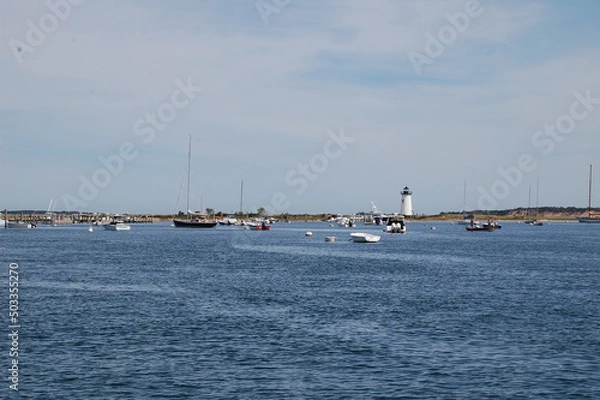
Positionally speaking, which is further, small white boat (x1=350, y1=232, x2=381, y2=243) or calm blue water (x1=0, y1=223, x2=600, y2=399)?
small white boat (x1=350, y1=232, x2=381, y2=243)

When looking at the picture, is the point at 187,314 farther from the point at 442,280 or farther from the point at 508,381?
the point at 442,280

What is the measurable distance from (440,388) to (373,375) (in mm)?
3230

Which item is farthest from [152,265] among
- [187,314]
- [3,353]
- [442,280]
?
[3,353]

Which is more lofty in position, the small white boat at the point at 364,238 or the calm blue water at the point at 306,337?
the small white boat at the point at 364,238

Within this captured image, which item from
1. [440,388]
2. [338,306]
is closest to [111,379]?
[440,388]

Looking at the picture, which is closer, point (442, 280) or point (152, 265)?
point (442, 280)

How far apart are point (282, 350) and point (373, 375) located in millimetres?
6574

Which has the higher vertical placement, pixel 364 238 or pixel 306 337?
pixel 364 238

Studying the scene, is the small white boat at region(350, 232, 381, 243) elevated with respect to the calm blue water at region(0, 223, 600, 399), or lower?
elevated

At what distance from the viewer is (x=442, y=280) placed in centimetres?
7338

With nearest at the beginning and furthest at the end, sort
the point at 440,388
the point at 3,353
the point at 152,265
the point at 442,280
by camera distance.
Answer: the point at 440,388
the point at 3,353
the point at 442,280
the point at 152,265

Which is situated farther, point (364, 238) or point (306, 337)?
point (364, 238)

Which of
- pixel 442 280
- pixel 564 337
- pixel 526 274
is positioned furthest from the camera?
pixel 526 274

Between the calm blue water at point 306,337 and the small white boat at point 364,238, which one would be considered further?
the small white boat at point 364,238
